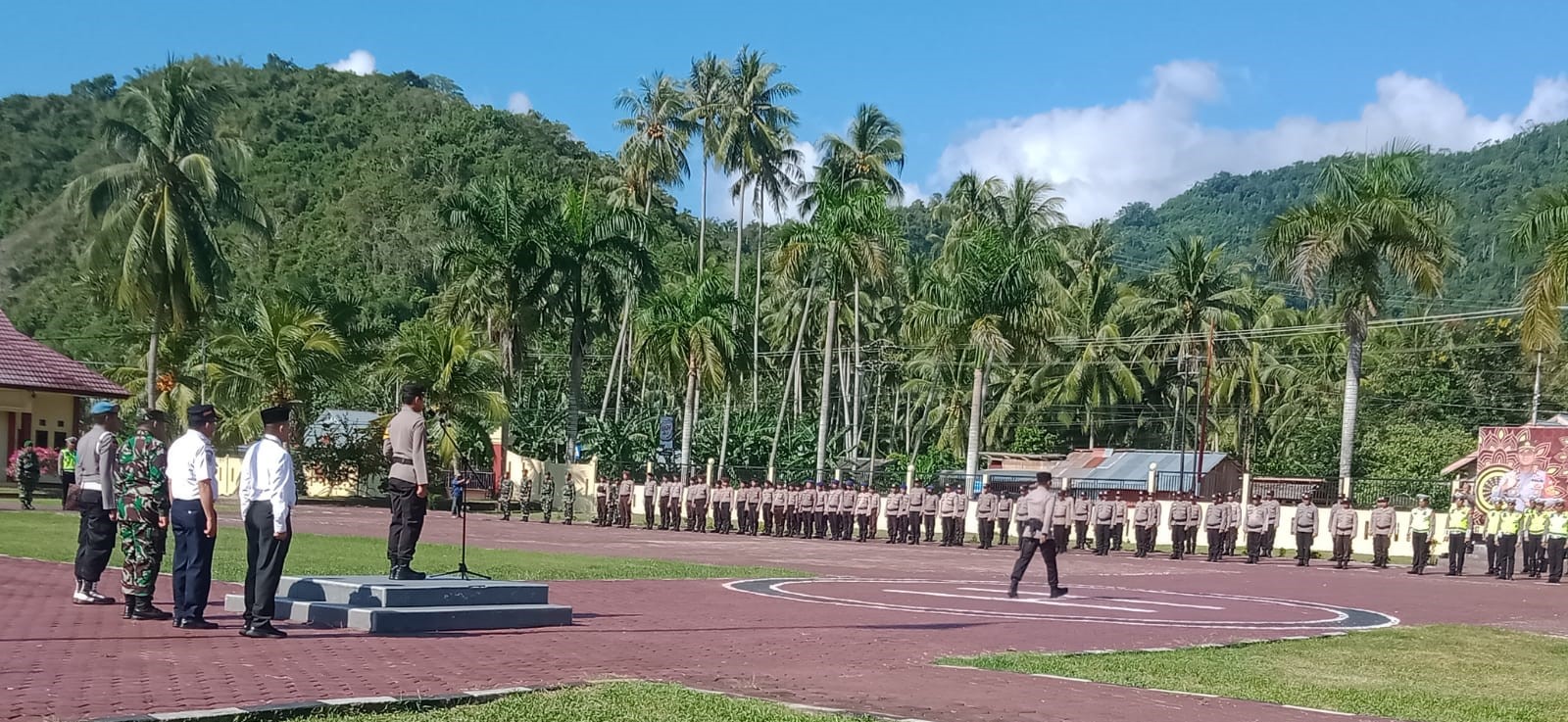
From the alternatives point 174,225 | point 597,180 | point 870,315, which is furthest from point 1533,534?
point 597,180

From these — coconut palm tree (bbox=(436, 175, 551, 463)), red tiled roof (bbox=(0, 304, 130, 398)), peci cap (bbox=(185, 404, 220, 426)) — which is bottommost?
peci cap (bbox=(185, 404, 220, 426))

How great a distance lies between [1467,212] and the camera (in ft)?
404

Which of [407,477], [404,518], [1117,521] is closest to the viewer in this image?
[407,477]

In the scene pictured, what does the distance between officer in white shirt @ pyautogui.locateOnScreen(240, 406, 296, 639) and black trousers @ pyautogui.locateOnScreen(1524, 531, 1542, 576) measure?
91.1 ft

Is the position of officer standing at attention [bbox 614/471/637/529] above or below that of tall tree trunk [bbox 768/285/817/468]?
below

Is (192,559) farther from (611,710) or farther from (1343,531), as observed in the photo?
(1343,531)

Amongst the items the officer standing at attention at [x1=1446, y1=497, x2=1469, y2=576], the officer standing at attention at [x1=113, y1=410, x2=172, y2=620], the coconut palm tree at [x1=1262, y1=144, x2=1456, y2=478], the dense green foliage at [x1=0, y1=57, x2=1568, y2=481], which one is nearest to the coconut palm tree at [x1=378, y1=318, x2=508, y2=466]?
the dense green foliage at [x1=0, y1=57, x2=1568, y2=481]

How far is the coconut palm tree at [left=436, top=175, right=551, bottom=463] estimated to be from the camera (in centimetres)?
4653

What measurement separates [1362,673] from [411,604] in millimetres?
7264

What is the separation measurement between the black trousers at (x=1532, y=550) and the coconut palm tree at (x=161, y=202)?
114ft

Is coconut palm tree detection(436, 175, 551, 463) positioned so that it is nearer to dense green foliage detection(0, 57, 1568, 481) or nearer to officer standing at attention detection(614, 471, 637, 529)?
dense green foliage detection(0, 57, 1568, 481)

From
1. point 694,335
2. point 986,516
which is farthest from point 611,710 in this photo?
point 694,335

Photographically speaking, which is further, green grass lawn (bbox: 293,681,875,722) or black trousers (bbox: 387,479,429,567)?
black trousers (bbox: 387,479,429,567)

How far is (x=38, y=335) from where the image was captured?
74.1 metres
